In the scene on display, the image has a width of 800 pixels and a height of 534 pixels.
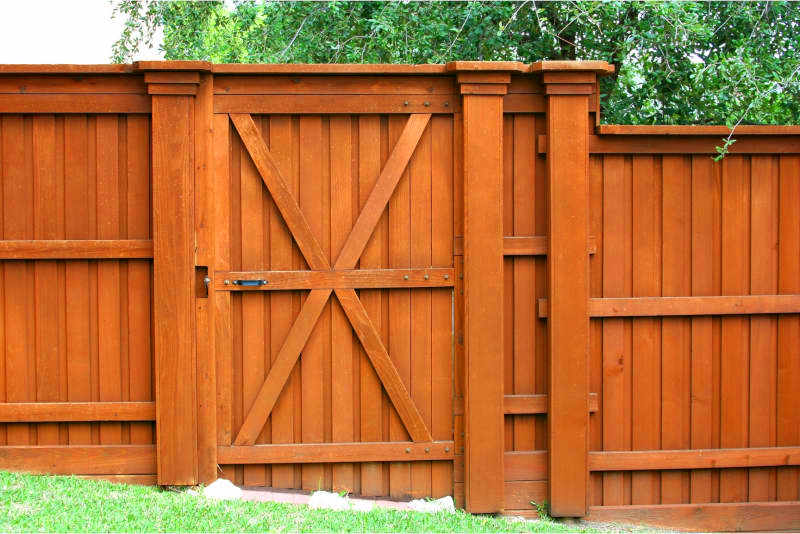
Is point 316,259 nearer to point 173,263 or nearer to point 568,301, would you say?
point 173,263

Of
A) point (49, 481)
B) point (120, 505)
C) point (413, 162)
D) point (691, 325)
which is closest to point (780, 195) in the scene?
point (691, 325)

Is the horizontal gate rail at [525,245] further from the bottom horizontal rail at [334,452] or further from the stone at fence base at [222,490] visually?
the stone at fence base at [222,490]

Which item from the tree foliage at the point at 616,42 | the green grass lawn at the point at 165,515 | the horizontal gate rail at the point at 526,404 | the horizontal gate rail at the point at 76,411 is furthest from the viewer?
the tree foliage at the point at 616,42

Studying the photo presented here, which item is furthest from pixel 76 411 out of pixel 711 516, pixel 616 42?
pixel 616 42

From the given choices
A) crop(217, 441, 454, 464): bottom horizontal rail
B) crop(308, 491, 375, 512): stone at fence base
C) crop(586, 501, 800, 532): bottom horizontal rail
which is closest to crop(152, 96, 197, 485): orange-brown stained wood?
crop(217, 441, 454, 464): bottom horizontal rail

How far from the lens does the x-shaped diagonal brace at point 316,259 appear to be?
4.40 m

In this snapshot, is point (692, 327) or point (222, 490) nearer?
point (222, 490)

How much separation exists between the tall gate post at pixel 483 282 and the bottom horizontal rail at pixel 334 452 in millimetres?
226

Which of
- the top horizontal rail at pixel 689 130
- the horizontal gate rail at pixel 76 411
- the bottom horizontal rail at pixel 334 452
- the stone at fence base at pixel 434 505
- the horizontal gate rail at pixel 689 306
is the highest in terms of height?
the top horizontal rail at pixel 689 130

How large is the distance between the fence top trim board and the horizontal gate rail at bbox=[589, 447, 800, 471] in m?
2.31

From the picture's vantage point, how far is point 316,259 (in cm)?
442

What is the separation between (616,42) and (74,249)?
15.2 ft

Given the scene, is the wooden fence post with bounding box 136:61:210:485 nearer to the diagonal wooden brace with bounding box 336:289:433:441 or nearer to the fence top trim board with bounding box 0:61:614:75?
the fence top trim board with bounding box 0:61:614:75

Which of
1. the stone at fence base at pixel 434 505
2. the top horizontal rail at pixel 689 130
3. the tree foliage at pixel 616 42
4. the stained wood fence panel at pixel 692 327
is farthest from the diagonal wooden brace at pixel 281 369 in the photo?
the tree foliage at pixel 616 42
